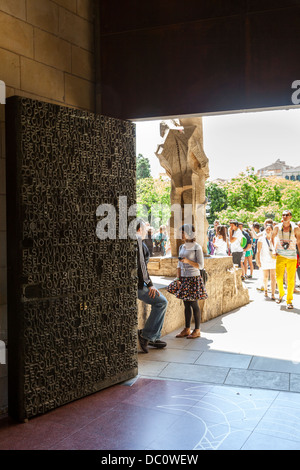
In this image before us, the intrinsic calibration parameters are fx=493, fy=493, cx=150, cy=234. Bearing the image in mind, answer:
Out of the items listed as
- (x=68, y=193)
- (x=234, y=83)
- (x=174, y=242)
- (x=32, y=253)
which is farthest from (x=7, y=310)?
(x=174, y=242)

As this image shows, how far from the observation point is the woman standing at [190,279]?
7359 mm

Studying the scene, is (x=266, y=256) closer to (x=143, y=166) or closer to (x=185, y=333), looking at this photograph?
(x=185, y=333)

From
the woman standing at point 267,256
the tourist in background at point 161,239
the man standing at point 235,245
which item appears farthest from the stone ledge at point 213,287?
the tourist in background at point 161,239

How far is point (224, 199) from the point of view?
156ft

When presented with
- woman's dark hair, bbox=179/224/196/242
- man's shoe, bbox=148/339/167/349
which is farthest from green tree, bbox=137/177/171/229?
man's shoe, bbox=148/339/167/349

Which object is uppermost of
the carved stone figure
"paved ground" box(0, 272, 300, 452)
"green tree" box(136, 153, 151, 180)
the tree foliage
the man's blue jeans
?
"green tree" box(136, 153, 151, 180)

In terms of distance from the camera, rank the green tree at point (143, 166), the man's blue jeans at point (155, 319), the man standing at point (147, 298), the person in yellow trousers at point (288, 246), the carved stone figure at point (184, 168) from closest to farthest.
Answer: the man standing at point (147, 298) → the man's blue jeans at point (155, 319) → the person in yellow trousers at point (288, 246) → the carved stone figure at point (184, 168) → the green tree at point (143, 166)

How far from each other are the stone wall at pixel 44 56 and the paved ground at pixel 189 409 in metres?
0.76

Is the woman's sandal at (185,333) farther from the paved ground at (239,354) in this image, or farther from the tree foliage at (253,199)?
the tree foliage at (253,199)

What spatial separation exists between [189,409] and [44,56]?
3670 mm

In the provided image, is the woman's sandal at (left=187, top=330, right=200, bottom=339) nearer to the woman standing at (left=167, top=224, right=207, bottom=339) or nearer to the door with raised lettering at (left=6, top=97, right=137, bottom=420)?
the woman standing at (left=167, top=224, right=207, bottom=339)

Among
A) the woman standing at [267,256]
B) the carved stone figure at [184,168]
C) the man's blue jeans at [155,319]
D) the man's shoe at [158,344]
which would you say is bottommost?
the man's shoe at [158,344]

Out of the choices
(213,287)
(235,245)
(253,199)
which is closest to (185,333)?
(213,287)

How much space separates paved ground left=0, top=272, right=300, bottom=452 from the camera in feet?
12.5
